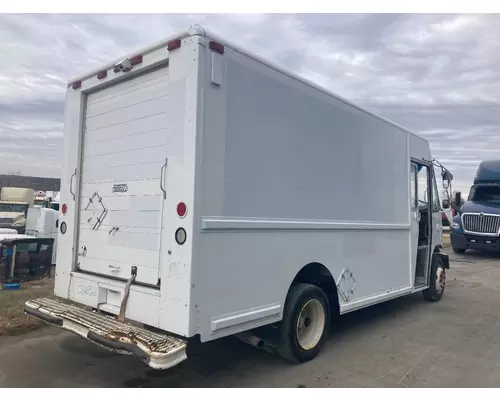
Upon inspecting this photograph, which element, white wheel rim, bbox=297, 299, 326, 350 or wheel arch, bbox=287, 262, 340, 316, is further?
wheel arch, bbox=287, 262, 340, 316

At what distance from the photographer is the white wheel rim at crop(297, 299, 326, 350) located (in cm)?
517

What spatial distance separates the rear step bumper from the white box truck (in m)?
0.02

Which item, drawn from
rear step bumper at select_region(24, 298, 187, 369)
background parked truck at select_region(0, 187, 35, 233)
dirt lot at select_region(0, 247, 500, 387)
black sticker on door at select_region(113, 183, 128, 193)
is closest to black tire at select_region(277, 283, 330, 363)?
dirt lot at select_region(0, 247, 500, 387)

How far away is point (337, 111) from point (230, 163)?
7.14ft

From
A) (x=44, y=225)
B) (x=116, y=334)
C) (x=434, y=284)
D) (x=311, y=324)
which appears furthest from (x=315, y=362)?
(x=44, y=225)

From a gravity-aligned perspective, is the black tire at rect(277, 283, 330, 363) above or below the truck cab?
below

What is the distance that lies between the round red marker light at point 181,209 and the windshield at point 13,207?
1101 cm

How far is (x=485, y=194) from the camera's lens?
1856 cm

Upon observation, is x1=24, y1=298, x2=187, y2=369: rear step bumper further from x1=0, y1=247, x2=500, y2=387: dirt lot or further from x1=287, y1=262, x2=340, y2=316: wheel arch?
x1=287, y1=262, x2=340, y2=316: wheel arch

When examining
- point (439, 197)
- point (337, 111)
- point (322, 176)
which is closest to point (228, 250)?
point (322, 176)

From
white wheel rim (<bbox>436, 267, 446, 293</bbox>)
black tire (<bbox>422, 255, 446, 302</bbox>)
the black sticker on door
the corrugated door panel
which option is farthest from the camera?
white wheel rim (<bbox>436, 267, 446, 293</bbox>)

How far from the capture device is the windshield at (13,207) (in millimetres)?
13180

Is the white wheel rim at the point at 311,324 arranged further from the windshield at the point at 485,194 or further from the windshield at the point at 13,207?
the windshield at the point at 485,194

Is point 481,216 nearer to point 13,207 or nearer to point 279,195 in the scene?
point 279,195
